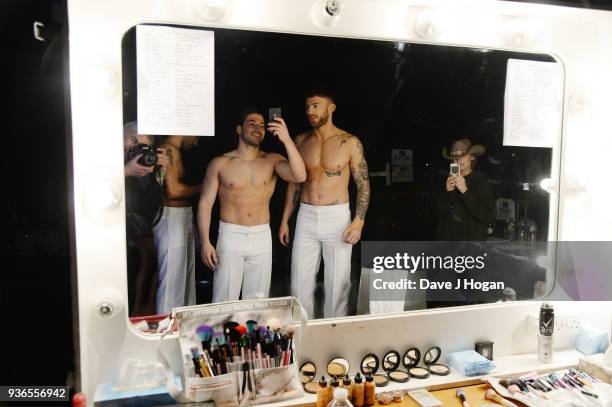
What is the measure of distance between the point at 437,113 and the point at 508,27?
42 centimetres

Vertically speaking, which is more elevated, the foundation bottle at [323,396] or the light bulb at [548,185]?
the light bulb at [548,185]

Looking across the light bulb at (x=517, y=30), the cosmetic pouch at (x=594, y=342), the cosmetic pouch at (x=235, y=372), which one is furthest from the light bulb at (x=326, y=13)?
the cosmetic pouch at (x=594, y=342)

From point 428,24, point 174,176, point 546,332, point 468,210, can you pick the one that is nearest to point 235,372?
point 174,176

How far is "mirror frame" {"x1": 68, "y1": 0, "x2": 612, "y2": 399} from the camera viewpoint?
1317 mm

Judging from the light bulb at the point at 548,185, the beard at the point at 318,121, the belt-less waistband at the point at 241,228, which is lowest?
the belt-less waistband at the point at 241,228

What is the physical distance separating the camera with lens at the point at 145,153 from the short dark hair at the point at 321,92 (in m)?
0.50

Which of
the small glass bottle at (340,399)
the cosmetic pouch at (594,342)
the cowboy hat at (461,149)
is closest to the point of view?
the small glass bottle at (340,399)

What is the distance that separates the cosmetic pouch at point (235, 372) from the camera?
1.33m

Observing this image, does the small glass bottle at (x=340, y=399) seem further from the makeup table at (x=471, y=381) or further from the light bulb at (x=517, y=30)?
the light bulb at (x=517, y=30)

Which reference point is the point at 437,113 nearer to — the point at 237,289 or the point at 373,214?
the point at 373,214

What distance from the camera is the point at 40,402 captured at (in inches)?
57.9

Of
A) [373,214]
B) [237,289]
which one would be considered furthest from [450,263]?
[237,289]

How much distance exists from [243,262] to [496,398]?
91 cm

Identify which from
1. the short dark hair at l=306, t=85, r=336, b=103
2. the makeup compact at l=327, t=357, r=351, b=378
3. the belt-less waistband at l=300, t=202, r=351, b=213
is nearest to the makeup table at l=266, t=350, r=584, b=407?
the makeup compact at l=327, t=357, r=351, b=378
